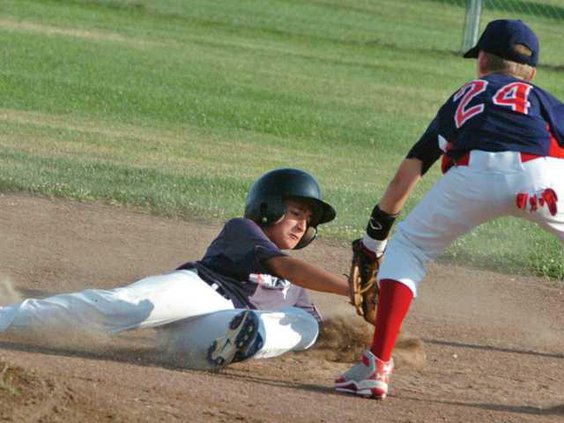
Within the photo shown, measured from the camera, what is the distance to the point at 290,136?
1407 centimetres

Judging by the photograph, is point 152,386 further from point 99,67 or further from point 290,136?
point 99,67

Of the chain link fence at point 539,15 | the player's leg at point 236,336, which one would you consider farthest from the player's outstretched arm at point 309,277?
the chain link fence at point 539,15

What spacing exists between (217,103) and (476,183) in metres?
10.8

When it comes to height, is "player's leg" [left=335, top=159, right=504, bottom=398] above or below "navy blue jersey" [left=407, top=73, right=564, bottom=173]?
below

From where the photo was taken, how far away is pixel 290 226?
19.8 feet

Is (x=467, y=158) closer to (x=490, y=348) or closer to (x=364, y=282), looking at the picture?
(x=364, y=282)

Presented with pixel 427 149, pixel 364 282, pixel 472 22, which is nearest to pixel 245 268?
pixel 364 282

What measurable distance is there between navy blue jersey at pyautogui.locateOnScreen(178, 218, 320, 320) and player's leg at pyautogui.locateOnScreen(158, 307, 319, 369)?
18cm

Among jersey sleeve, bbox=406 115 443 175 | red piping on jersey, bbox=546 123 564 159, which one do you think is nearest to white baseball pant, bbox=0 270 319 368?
jersey sleeve, bbox=406 115 443 175

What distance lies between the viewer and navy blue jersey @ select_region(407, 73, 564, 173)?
5.05 meters

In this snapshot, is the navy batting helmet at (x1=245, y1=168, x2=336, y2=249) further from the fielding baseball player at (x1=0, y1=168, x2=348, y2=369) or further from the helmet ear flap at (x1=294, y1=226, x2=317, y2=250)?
the helmet ear flap at (x1=294, y1=226, x2=317, y2=250)

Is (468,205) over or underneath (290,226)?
over

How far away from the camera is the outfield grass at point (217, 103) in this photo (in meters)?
9.70

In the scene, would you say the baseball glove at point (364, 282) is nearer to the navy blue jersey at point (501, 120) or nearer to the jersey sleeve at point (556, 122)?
the navy blue jersey at point (501, 120)
